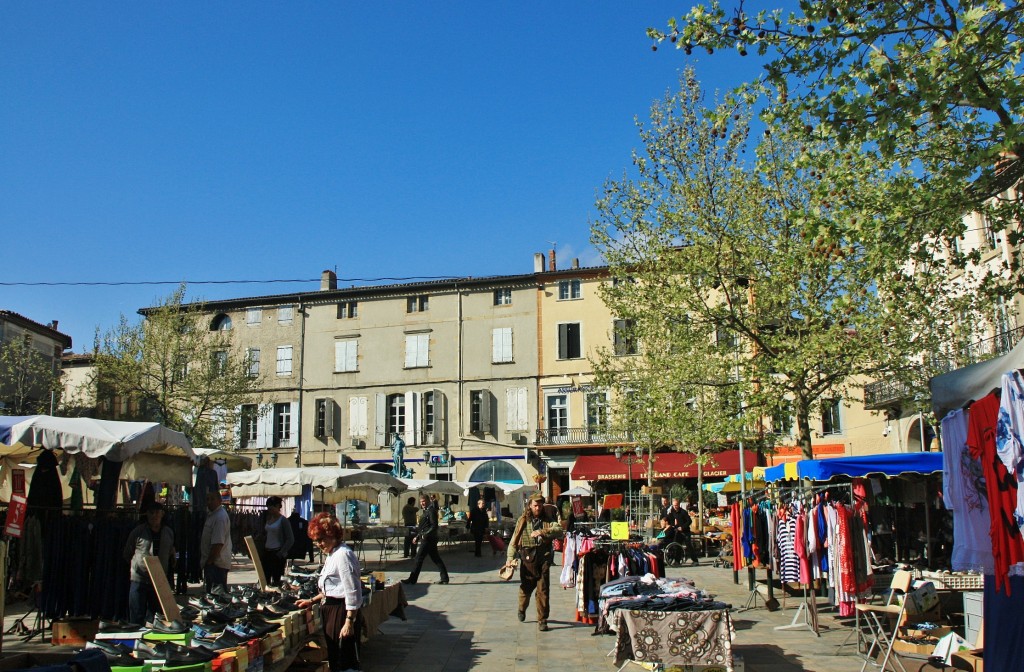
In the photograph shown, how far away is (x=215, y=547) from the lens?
1094cm

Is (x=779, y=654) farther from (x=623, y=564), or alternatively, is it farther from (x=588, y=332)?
(x=588, y=332)

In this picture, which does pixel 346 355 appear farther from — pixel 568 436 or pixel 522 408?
pixel 568 436

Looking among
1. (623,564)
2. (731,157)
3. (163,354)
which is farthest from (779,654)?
(163,354)

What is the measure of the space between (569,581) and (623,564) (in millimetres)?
1158

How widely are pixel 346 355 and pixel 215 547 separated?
31641 millimetres

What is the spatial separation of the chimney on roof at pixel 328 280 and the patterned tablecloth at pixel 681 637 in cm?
3956

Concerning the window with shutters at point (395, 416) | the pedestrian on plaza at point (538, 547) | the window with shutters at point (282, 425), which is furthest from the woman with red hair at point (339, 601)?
the window with shutters at point (282, 425)

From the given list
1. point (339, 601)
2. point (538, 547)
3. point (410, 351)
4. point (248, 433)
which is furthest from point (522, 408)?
point (339, 601)

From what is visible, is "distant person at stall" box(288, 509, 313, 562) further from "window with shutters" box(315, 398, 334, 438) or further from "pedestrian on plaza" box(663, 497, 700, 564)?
"window with shutters" box(315, 398, 334, 438)

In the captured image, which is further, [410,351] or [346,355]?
[346,355]

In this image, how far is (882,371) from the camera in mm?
16344

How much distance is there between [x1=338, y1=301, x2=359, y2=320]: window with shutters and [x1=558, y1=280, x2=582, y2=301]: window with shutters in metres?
10.00

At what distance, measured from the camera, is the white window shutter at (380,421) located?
41.0 metres

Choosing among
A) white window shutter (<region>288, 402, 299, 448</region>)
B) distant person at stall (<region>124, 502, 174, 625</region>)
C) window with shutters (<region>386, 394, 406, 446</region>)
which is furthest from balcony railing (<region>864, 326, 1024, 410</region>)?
white window shutter (<region>288, 402, 299, 448</region>)
